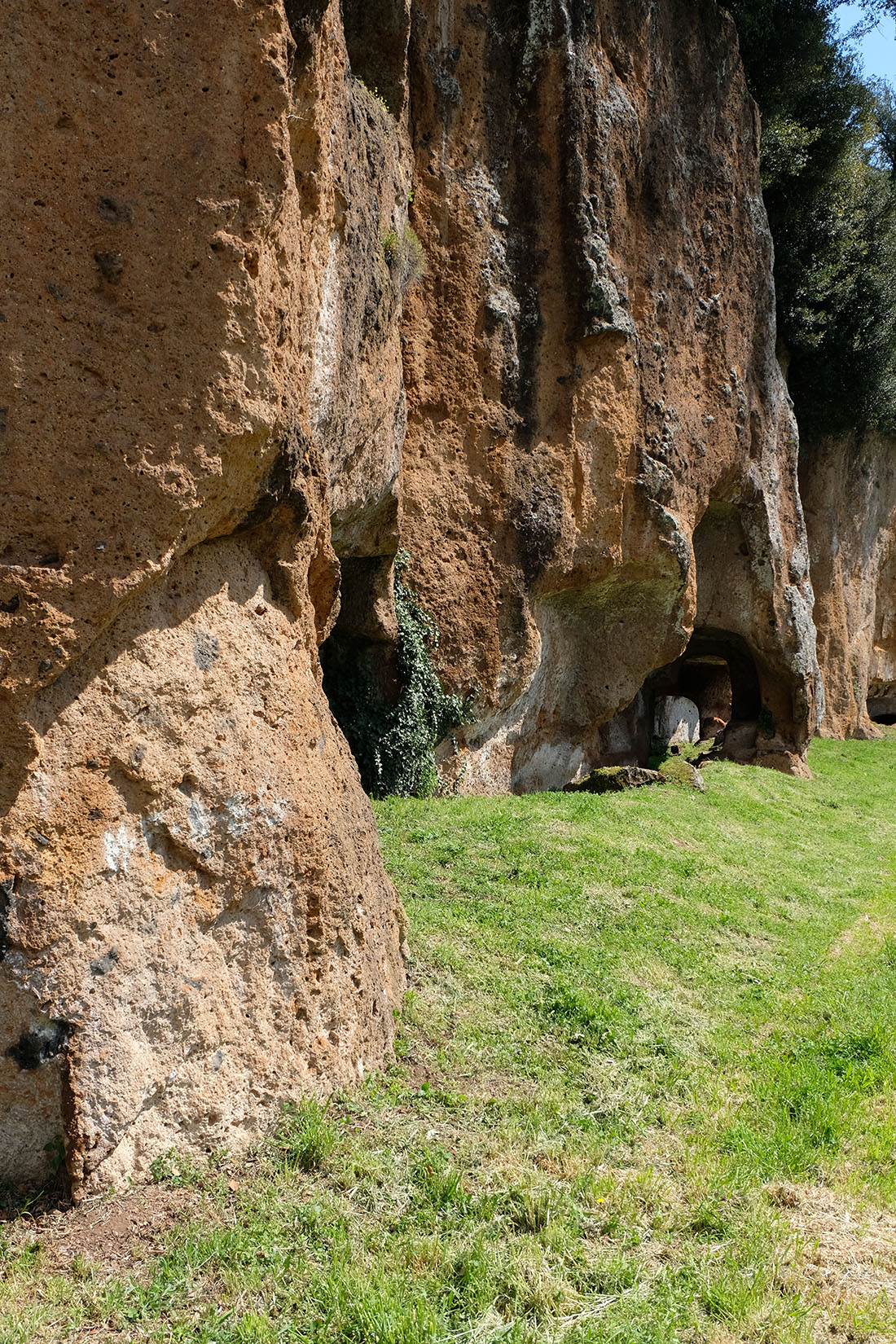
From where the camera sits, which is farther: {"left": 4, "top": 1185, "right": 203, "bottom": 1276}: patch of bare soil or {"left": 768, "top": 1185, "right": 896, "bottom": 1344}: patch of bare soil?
{"left": 768, "top": 1185, "right": 896, "bottom": 1344}: patch of bare soil

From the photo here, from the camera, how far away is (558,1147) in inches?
168

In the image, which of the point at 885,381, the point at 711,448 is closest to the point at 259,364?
the point at 711,448

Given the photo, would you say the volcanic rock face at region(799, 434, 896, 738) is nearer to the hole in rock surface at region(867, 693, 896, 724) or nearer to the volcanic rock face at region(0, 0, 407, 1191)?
the hole in rock surface at region(867, 693, 896, 724)

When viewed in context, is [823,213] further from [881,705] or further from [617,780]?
[881,705]

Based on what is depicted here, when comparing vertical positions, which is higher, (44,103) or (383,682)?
(44,103)

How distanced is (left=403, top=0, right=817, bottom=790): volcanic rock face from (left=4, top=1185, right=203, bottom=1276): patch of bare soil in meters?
7.80

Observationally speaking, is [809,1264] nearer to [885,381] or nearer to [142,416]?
[142,416]

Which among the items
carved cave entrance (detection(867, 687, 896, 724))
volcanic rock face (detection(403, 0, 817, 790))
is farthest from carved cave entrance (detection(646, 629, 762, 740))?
carved cave entrance (detection(867, 687, 896, 724))

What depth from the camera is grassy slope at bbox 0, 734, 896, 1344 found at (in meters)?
3.24

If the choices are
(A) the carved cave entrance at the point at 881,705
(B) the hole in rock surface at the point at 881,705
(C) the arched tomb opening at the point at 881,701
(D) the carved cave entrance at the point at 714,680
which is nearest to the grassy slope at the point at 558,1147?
(D) the carved cave entrance at the point at 714,680

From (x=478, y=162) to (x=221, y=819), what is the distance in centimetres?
944

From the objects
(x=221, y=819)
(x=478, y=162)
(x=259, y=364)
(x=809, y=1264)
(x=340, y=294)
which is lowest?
(x=809, y=1264)

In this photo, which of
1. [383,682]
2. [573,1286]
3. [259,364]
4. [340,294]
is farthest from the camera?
[383,682]

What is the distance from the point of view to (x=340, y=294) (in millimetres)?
6012
